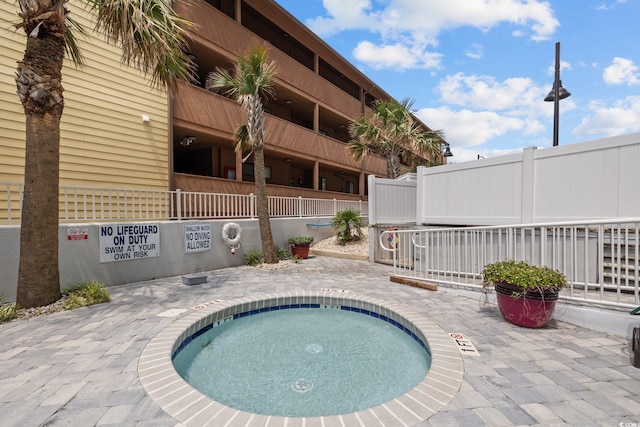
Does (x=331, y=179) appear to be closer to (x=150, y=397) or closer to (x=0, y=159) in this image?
(x=0, y=159)

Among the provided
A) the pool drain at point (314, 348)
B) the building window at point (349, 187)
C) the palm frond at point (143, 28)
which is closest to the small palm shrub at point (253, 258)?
the pool drain at point (314, 348)

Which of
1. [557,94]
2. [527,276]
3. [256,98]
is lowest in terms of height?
[527,276]

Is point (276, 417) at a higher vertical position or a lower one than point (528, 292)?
lower

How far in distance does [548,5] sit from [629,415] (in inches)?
350

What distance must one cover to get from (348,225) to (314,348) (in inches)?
313

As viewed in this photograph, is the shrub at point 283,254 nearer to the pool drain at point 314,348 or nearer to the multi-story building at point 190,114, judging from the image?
the multi-story building at point 190,114

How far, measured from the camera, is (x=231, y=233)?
878 cm

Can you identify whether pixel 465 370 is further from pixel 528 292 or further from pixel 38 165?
pixel 38 165

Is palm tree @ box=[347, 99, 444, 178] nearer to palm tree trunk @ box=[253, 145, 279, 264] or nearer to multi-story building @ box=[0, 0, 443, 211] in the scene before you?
multi-story building @ box=[0, 0, 443, 211]

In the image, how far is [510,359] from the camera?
303 cm

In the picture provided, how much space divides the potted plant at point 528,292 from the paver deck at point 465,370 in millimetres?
180

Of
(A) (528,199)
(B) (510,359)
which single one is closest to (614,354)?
(B) (510,359)

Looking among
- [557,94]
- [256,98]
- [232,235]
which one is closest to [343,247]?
[232,235]

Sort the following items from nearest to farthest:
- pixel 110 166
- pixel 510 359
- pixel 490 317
→ pixel 510 359 → pixel 490 317 → pixel 110 166
